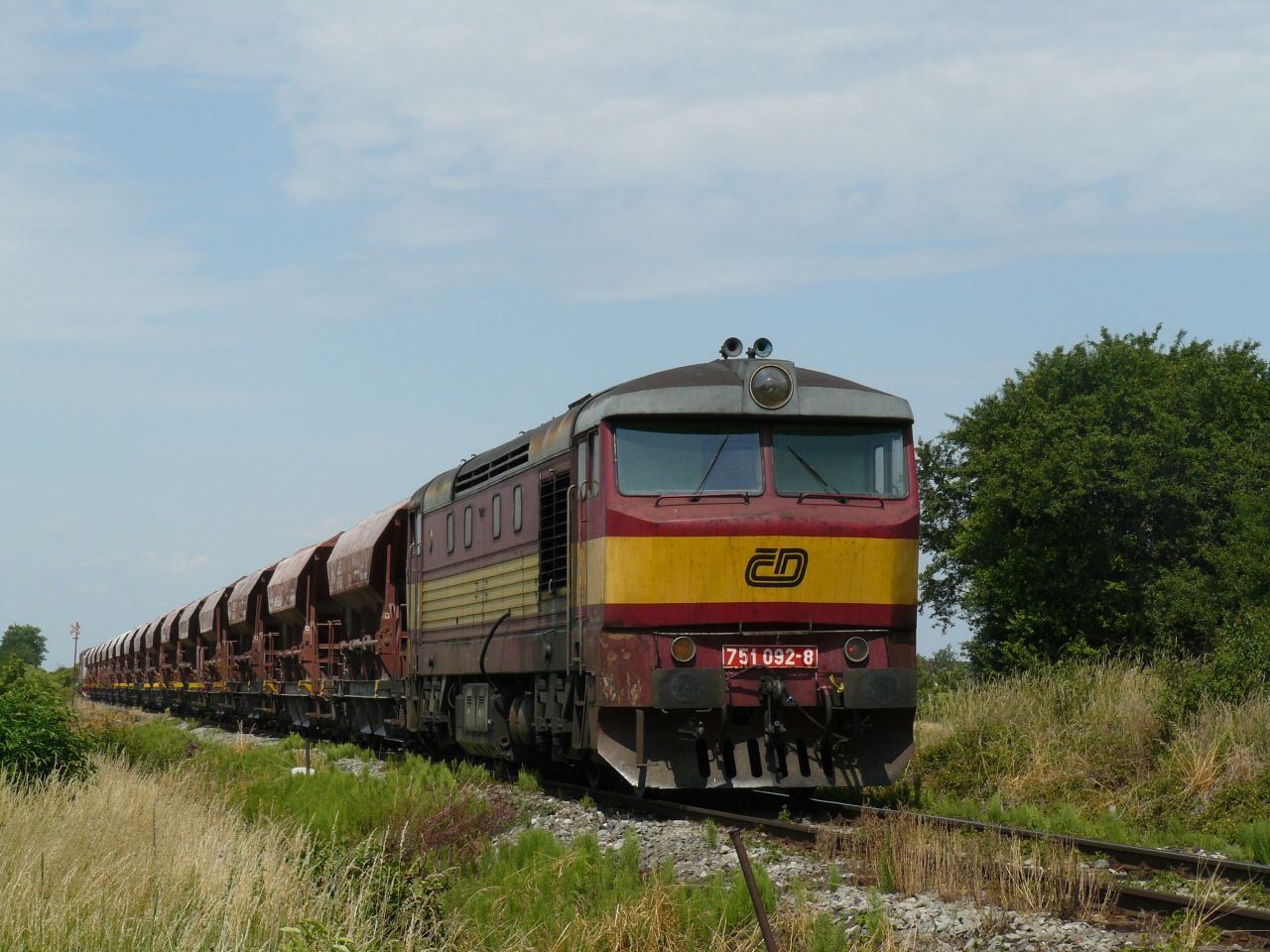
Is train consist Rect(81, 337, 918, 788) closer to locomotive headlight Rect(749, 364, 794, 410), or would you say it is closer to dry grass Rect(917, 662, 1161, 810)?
locomotive headlight Rect(749, 364, 794, 410)

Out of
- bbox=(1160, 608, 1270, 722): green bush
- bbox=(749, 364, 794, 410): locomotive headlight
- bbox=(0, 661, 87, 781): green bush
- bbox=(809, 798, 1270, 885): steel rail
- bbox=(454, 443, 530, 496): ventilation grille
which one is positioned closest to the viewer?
bbox=(809, 798, 1270, 885): steel rail

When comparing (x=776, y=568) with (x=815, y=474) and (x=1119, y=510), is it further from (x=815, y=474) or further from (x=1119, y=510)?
(x=1119, y=510)

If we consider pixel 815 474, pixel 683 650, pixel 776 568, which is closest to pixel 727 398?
pixel 815 474

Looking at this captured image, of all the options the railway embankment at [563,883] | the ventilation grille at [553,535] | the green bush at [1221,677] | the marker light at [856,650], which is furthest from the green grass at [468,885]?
the green bush at [1221,677]

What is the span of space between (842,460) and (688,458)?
1.46 metres

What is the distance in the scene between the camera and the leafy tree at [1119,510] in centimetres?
3875

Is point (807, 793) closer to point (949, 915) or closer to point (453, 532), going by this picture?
point (949, 915)

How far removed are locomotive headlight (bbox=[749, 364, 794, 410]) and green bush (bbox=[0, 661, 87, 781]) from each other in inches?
326

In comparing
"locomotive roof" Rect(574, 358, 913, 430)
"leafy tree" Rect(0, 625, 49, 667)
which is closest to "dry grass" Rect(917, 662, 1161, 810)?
"locomotive roof" Rect(574, 358, 913, 430)

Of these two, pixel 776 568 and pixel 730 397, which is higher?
pixel 730 397

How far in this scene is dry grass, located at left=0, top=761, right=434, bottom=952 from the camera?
7871 mm

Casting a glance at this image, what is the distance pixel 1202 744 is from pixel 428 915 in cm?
811

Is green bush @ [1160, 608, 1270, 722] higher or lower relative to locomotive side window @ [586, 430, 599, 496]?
lower

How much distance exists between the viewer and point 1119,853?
1051 cm
